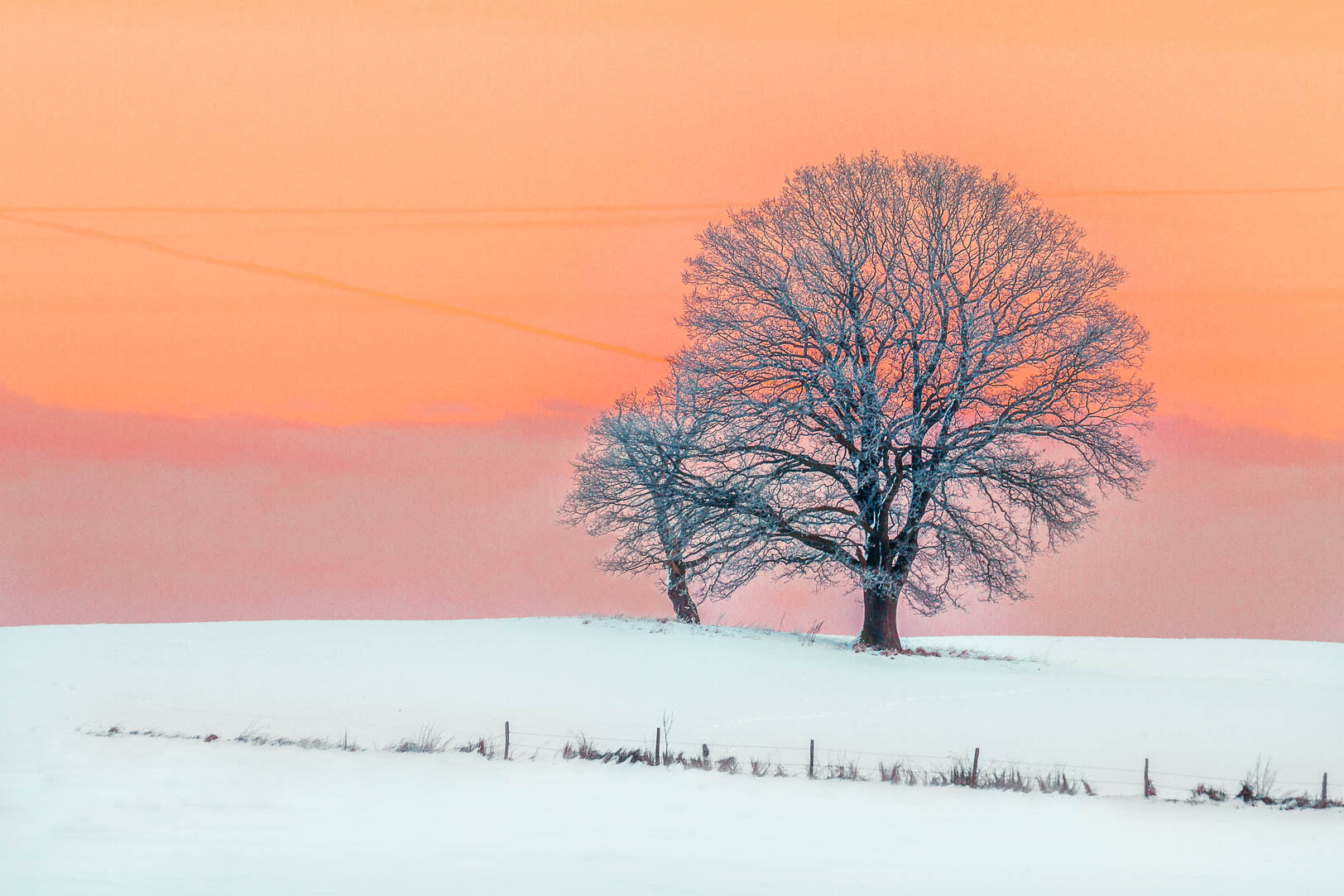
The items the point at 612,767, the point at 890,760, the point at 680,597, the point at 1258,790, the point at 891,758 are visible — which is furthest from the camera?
the point at 680,597

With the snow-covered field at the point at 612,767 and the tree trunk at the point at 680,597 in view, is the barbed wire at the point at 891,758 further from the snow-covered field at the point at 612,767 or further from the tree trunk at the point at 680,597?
the tree trunk at the point at 680,597

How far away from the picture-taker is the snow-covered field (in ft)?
33.5

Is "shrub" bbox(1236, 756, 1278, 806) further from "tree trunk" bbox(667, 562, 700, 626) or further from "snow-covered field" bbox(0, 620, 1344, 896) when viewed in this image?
"tree trunk" bbox(667, 562, 700, 626)

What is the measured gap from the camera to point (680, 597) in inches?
1064

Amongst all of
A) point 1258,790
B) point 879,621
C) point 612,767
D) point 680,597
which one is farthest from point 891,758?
point 680,597

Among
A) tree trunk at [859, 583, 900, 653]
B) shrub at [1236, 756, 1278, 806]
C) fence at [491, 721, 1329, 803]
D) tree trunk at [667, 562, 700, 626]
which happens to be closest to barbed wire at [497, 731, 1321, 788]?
fence at [491, 721, 1329, 803]

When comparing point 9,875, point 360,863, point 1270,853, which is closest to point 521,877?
point 360,863

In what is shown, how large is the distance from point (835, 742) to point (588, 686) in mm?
4669

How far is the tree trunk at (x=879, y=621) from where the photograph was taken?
24.1m

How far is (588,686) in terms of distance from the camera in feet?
64.7

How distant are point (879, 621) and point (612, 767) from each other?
438 inches

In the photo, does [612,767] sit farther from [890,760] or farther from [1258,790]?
[1258,790]

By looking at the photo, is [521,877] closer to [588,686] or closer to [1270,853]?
[1270,853]

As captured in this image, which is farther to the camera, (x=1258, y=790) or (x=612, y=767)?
(x=612, y=767)
